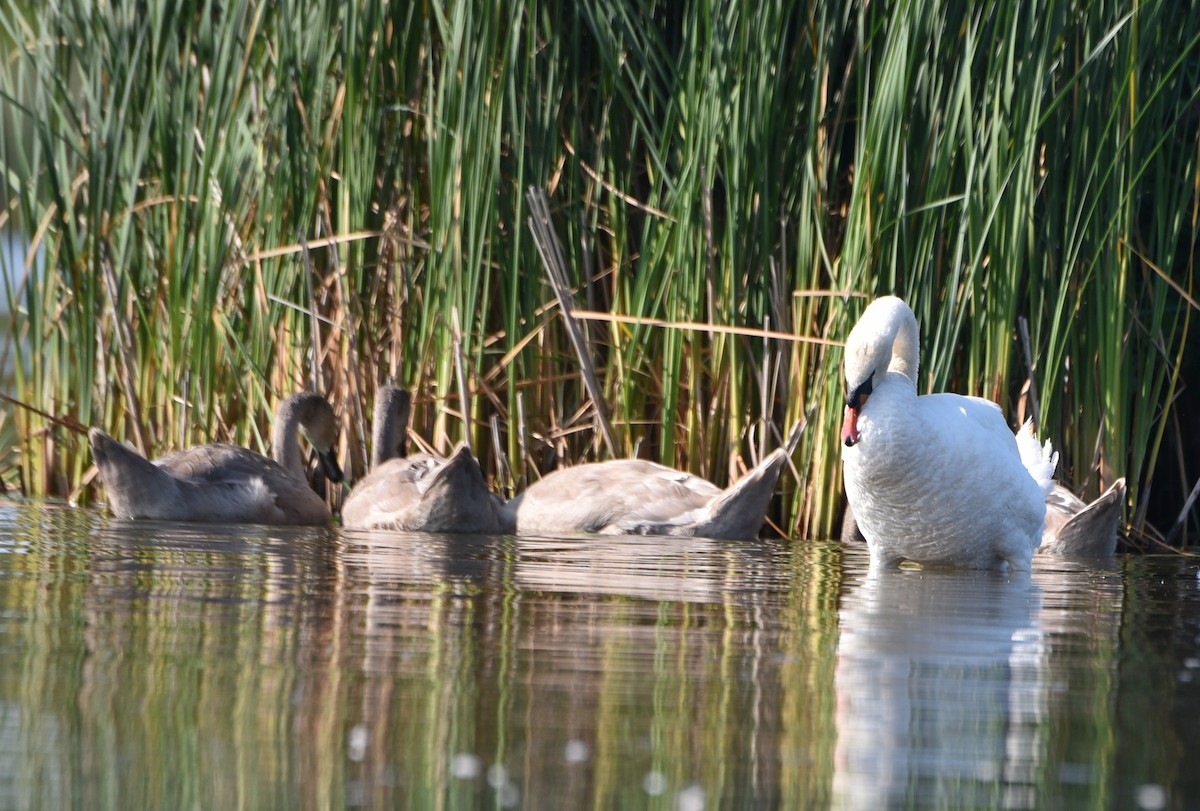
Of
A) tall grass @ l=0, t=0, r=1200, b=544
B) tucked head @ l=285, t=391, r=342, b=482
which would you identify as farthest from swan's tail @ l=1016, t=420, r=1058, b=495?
tucked head @ l=285, t=391, r=342, b=482

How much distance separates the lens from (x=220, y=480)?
24.1 ft

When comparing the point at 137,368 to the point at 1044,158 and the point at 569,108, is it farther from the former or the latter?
the point at 1044,158

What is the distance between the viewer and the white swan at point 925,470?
5.68 m

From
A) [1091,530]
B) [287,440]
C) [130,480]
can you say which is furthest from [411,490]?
[1091,530]

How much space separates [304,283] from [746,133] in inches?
91.5

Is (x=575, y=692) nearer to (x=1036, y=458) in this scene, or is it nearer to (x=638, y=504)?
(x=1036, y=458)

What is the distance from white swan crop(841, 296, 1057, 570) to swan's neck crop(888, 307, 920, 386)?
0.15 m

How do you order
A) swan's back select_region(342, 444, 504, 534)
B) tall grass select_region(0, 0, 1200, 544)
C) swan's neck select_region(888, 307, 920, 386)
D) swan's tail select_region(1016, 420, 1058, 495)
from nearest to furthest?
swan's neck select_region(888, 307, 920, 386), swan's tail select_region(1016, 420, 1058, 495), tall grass select_region(0, 0, 1200, 544), swan's back select_region(342, 444, 504, 534)

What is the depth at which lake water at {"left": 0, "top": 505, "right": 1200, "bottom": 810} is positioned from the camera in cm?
225

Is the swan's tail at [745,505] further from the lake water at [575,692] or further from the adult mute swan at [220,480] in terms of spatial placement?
the adult mute swan at [220,480]

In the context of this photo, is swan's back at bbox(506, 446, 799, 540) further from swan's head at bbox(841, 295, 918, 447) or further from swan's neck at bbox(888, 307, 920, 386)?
swan's head at bbox(841, 295, 918, 447)

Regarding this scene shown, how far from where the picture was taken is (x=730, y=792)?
2238mm

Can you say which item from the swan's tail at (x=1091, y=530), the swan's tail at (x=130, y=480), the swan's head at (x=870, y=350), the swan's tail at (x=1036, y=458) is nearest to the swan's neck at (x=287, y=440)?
the swan's tail at (x=130, y=480)

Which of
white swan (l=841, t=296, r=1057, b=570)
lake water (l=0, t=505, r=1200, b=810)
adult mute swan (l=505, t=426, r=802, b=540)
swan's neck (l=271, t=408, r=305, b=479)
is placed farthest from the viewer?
swan's neck (l=271, t=408, r=305, b=479)
